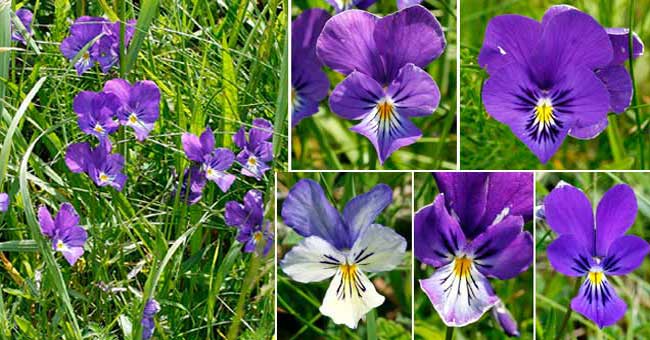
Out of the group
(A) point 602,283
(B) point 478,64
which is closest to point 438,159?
(B) point 478,64

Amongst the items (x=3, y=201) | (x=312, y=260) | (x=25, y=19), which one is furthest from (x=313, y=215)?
(x=25, y=19)

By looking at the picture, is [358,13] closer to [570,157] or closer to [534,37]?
[534,37]

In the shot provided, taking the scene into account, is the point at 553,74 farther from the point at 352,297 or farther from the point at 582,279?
the point at 352,297

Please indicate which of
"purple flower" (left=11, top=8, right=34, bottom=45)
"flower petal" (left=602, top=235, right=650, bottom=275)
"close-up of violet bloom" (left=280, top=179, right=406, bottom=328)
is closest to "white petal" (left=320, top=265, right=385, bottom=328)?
"close-up of violet bloom" (left=280, top=179, right=406, bottom=328)

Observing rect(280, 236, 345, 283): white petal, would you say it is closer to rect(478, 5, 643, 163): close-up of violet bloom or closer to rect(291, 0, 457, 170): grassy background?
rect(291, 0, 457, 170): grassy background

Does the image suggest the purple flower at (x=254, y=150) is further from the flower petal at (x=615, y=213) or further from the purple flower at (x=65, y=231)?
the flower petal at (x=615, y=213)

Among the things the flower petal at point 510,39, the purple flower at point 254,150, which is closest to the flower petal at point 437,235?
the flower petal at point 510,39
